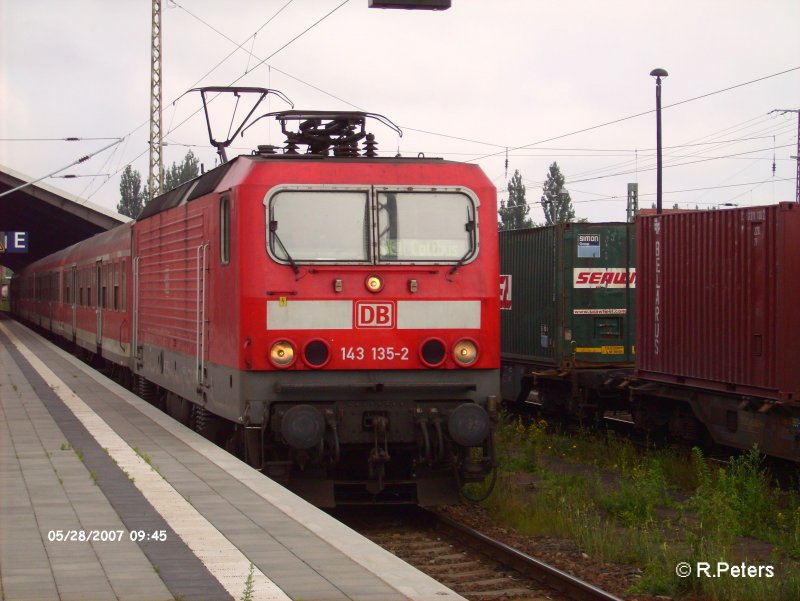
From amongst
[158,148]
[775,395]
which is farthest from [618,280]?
[158,148]

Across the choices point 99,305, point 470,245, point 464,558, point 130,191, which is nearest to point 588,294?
point 470,245

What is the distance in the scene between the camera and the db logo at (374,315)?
10.0 meters

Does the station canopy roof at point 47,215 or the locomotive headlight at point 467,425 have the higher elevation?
the station canopy roof at point 47,215

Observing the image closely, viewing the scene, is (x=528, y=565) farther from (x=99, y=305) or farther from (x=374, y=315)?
(x=99, y=305)

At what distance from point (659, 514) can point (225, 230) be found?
4.85 metres

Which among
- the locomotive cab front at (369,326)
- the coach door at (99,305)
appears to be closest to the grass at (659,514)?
the locomotive cab front at (369,326)

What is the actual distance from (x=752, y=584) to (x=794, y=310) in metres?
5.33

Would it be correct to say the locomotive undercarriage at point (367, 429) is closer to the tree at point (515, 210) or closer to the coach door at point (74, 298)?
the coach door at point (74, 298)

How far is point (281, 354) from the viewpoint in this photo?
985 centimetres

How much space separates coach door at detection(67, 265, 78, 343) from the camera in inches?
1152

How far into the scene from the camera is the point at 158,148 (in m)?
30.9

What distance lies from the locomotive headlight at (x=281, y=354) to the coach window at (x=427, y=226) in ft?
4.05

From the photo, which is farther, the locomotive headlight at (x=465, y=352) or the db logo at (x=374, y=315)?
the locomotive headlight at (x=465, y=352)

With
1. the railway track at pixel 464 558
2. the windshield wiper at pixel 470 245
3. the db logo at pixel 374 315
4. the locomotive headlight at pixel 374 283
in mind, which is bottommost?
the railway track at pixel 464 558
